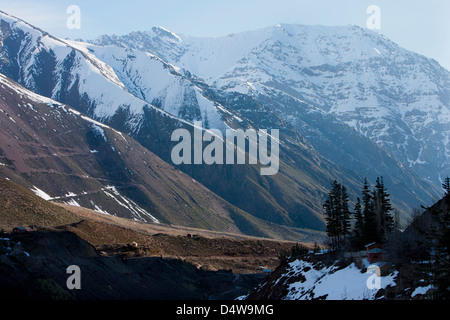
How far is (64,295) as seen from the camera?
75.2 m

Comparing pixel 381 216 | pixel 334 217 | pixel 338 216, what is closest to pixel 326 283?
pixel 381 216

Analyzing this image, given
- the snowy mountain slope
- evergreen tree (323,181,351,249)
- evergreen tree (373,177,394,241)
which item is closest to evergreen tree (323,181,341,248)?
evergreen tree (323,181,351,249)

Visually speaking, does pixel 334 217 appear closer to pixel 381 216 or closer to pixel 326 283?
pixel 381 216

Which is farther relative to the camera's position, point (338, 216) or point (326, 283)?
point (338, 216)

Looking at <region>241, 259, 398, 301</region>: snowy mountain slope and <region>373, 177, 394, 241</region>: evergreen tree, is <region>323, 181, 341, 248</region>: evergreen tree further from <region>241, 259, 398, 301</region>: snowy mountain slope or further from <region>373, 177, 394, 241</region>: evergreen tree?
<region>241, 259, 398, 301</region>: snowy mountain slope

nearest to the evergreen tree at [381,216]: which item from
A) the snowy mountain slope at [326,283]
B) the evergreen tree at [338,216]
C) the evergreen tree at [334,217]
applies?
the evergreen tree at [338,216]

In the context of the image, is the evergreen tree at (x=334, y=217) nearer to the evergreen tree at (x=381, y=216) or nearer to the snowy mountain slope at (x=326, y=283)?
the evergreen tree at (x=381, y=216)

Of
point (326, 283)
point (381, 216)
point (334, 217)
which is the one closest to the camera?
point (326, 283)

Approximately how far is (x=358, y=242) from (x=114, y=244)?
2483 inches

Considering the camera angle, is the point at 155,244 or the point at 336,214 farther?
the point at 155,244

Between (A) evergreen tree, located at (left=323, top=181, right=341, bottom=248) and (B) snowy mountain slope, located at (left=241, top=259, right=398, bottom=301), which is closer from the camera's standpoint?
(B) snowy mountain slope, located at (left=241, top=259, right=398, bottom=301)

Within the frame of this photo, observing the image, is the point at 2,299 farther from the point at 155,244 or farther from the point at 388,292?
the point at 155,244
